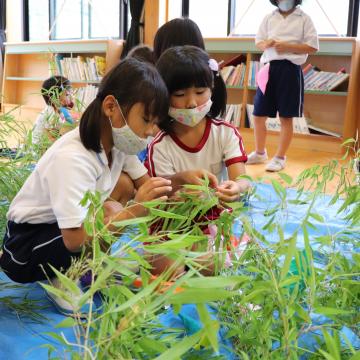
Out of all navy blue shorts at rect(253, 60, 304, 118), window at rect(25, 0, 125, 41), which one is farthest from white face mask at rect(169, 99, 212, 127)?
window at rect(25, 0, 125, 41)

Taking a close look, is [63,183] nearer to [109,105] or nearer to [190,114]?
[109,105]

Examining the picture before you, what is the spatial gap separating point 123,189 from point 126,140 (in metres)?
0.27

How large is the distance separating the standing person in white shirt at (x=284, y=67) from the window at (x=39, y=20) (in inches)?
169

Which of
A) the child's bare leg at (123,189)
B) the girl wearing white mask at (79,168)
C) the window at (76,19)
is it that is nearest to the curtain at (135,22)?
the window at (76,19)

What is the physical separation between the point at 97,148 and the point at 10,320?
0.50 m

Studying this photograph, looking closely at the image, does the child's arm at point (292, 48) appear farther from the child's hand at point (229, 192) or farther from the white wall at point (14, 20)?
the white wall at point (14, 20)

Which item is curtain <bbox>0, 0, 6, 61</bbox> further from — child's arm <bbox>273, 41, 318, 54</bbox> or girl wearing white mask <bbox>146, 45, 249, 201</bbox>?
girl wearing white mask <bbox>146, 45, 249, 201</bbox>

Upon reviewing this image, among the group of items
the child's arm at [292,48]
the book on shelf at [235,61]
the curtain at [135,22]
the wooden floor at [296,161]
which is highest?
the curtain at [135,22]

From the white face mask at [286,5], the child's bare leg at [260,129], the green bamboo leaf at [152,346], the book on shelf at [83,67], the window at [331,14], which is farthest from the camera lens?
the book on shelf at [83,67]

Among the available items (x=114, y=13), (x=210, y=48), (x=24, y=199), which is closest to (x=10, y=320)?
(x=24, y=199)

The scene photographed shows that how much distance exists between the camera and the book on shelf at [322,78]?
4297 mm

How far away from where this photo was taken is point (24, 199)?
1319mm

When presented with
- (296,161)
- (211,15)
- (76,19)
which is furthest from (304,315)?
(76,19)

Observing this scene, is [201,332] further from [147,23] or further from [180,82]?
[147,23]
